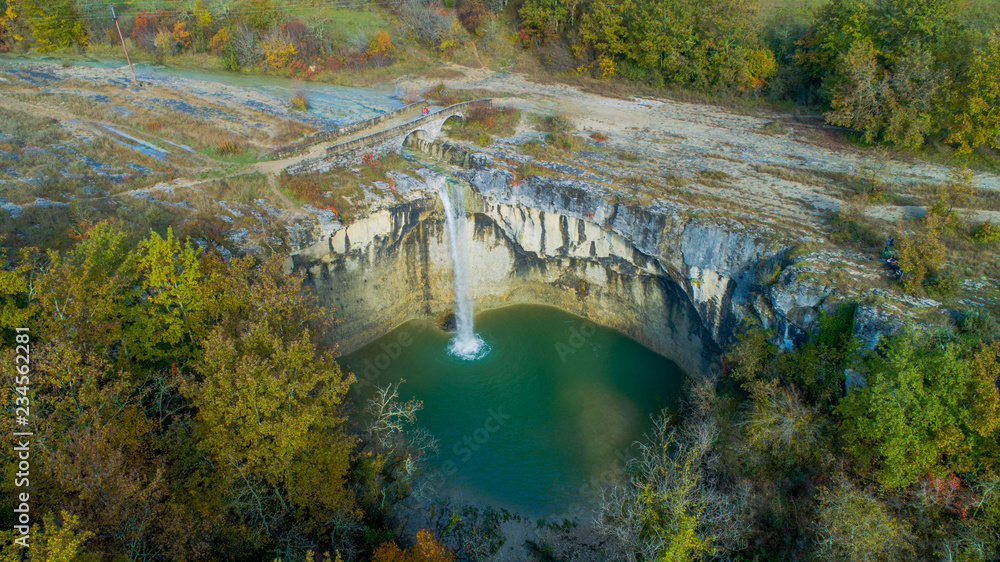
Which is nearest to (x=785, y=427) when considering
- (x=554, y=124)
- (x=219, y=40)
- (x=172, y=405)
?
(x=172, y=405)

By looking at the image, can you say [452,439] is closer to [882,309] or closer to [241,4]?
[882,309]

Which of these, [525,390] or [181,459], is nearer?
[181,459]

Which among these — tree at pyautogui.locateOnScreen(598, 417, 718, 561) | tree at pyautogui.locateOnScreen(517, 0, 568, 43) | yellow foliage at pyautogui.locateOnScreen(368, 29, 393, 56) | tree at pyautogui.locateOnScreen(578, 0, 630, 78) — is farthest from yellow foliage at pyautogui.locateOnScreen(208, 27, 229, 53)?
tree at pyautogui.locateOnScreen(598, 417, 718, 561)

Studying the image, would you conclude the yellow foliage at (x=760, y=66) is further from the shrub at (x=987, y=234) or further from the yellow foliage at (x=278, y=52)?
the yellow foliage at (x=278, y=52)

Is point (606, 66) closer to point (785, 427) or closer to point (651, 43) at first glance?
point (651, 43)

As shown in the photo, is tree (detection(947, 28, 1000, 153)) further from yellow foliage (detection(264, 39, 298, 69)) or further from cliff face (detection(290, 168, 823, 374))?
yellow foliage (detection(264, 39, 298, 69))

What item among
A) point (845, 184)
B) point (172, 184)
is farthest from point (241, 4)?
point (845, 184)
